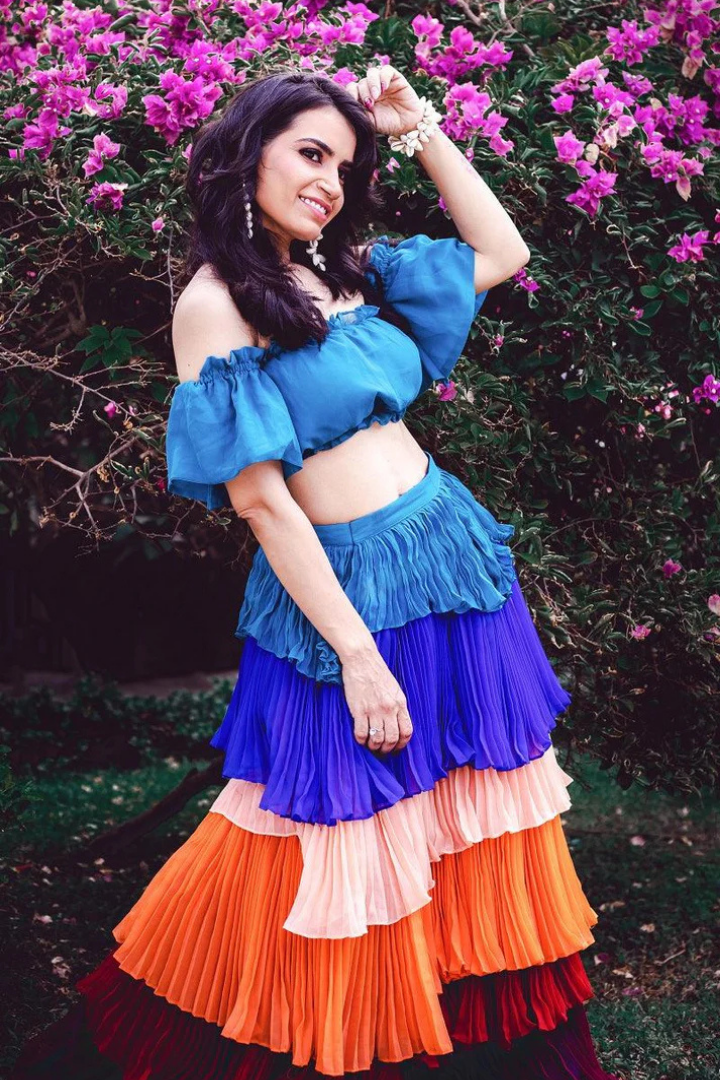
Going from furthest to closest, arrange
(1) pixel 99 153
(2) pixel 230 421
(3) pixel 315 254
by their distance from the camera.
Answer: (1) pixel 99 153 < (3) pixel 315 254 < (2) pixel 230 421

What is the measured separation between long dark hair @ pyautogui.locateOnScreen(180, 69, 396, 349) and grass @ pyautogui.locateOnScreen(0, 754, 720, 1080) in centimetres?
144

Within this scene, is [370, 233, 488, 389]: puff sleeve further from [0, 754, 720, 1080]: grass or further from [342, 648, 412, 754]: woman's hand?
[0, 754, 720, 1080]: grass

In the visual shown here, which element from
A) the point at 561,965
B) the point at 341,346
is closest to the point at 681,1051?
the point at 561,965

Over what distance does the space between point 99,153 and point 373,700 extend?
1473 mm

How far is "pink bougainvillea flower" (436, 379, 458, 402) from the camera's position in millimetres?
2740

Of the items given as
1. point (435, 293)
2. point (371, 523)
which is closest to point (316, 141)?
point (435, 293)

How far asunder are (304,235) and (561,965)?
1519mm

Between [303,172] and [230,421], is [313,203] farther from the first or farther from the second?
[230,421]

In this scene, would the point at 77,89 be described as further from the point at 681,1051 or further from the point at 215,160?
the point at 681,1051

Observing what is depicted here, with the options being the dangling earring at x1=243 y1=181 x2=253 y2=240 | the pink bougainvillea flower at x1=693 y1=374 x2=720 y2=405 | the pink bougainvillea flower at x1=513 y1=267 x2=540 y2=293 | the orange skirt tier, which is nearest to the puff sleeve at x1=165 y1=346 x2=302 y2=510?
the dangling earring at x1=243 y1=181 x2=253 y2=240

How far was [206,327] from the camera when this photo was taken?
2.03 m

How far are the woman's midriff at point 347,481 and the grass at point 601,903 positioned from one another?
3.90 feet

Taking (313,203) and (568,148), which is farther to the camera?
(568,148)

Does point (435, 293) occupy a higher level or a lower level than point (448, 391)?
higher
